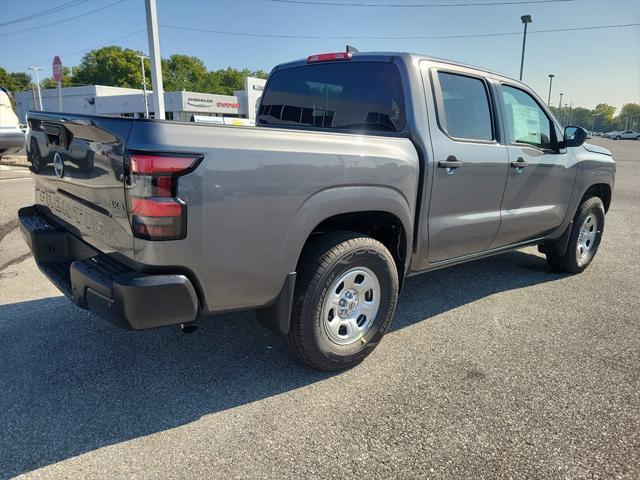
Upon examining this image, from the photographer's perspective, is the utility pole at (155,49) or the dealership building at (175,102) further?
the dealership building at (175,102)

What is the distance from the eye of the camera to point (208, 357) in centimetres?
319

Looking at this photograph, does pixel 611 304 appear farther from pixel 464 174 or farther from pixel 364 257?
pixel 364 257

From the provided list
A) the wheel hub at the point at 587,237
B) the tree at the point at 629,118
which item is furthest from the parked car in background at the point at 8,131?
the tree at the point at 629,118

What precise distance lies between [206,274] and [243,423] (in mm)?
827

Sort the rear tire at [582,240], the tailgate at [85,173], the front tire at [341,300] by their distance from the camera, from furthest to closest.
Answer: the rear tire at [582,240]
the front tire at [341,300]
the tailgate at [85,173]

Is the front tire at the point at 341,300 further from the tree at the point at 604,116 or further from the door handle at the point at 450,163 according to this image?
the tree at the point at 604,116

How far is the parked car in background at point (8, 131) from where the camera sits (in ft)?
35.3

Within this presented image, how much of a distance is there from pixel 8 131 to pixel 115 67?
2986 inches

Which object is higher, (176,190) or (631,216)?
(176,190)

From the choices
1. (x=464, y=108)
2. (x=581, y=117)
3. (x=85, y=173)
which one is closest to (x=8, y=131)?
(x=85, y=173)

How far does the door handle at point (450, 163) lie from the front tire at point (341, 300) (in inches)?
30.3

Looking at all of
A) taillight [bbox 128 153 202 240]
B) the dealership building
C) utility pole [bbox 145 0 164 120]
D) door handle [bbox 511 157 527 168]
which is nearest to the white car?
the dealership building

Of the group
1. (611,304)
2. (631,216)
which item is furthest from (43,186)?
(631,216)

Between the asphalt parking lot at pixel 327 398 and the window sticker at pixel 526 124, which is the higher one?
the window sticker at pixel 526 124
